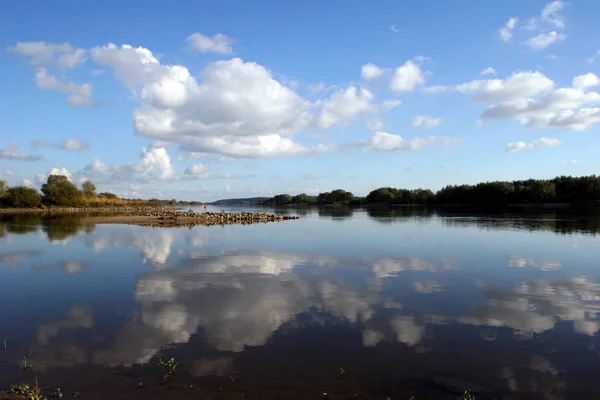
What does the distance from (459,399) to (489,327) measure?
4.53m

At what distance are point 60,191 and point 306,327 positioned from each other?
146241mm

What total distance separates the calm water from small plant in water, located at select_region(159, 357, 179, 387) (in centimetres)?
13

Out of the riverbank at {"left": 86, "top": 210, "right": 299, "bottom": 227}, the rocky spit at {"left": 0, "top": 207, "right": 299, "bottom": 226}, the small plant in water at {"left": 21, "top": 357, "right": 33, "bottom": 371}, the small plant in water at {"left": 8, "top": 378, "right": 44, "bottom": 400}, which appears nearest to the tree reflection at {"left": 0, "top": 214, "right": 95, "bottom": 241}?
the riverbank at {"left": 86, "top": 210, "right": 299, "bottom": 227}

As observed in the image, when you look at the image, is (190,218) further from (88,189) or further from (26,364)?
(88,189)

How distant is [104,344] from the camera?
30.2 feet

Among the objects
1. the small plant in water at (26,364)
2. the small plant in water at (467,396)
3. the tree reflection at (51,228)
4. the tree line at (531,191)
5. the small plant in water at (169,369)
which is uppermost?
the tree line at (531,191)

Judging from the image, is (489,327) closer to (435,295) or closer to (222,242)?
(435,295)

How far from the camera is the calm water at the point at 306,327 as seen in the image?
7.39 metres

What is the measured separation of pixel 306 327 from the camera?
10.4 m

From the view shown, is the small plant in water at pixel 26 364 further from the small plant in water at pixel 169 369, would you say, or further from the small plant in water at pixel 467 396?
the small plant in water at pixel 467 396

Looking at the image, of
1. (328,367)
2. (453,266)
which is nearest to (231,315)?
(328,367)

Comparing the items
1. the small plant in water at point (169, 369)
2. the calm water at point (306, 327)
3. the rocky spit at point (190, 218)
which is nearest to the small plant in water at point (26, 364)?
the calm water at point (306, 327)

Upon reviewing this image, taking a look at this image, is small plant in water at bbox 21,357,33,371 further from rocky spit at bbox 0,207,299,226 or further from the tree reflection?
rocky spit at bbox 0,207,299,226

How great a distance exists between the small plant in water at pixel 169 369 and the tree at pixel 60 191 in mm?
145011
